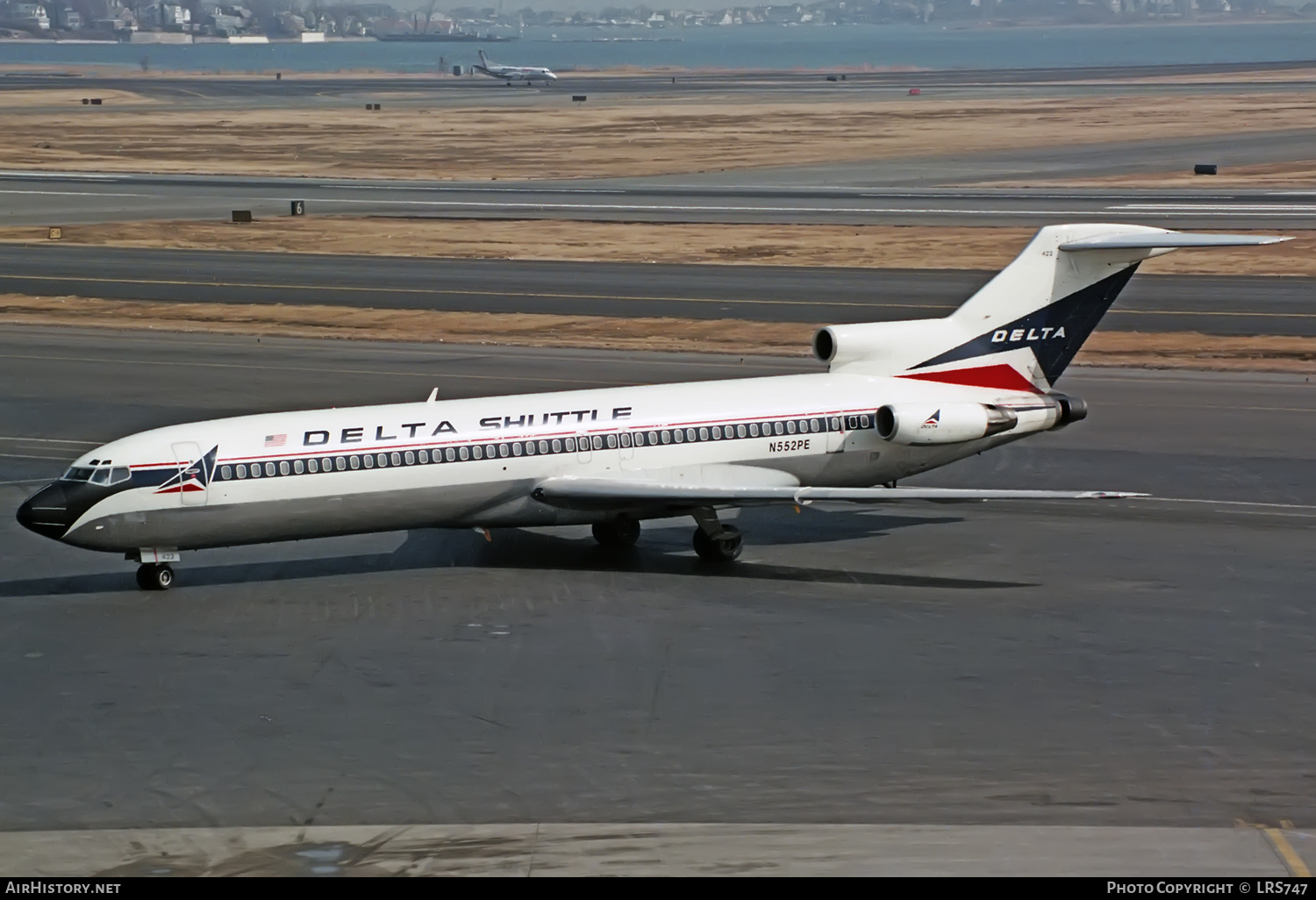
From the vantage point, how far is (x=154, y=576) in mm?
31188

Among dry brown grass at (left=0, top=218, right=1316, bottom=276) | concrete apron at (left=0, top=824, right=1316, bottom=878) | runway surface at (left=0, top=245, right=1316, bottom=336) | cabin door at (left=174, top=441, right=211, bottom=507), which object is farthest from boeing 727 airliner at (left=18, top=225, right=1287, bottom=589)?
dry brown grass at (left=0, top=218, right=1316, bottom=276)

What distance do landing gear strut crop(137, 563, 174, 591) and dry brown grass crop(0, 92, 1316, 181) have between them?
87.2 m

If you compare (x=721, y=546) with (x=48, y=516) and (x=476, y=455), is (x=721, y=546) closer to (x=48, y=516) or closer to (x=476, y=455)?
(x=476, y=455)

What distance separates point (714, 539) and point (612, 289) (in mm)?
38404

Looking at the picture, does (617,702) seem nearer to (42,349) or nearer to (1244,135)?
(42,349)

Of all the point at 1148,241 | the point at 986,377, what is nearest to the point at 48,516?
the point at 986,377

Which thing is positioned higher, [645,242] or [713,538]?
[645,242]

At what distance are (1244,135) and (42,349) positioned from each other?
4244 inches

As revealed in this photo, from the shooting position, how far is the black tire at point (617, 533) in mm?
34625

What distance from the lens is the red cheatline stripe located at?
1426 inches

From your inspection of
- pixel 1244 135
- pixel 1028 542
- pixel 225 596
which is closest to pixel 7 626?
pixel 225 596

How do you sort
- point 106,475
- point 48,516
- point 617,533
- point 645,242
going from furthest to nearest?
point 645,242, point 617,533, point 106,475, point 48,516

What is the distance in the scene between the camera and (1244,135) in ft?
453

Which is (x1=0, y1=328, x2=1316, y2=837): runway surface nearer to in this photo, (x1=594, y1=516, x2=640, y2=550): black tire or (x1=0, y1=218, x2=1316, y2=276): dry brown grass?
(x1=594, y1=516, x2=640, y2=550): black tire
